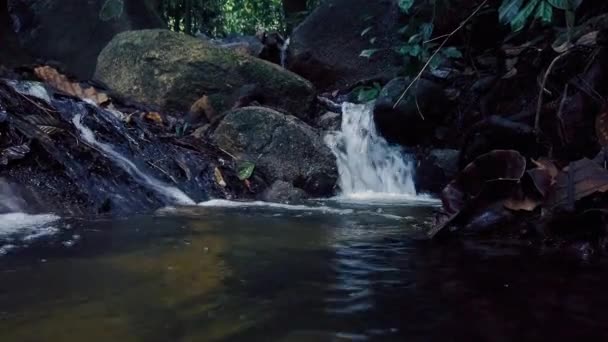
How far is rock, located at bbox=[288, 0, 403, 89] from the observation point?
34.3 feet

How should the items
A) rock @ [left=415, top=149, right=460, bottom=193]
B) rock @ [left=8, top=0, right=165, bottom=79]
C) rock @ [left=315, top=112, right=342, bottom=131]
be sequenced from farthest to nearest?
Answer: 1. rock @ [left=8, top=0, right=165, bottom=79]
2. rock @ [left=315, top=112, right=342, bottom=131]
3. rock @ [left=415, top=149, right=460, bottom=193]

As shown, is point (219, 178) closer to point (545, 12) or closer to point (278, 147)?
point (278, 147)

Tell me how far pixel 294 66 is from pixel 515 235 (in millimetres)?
8236

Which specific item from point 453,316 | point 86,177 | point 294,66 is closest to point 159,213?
point 86,177

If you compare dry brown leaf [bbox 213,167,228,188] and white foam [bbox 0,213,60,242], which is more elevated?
dry brown leaf [bbox 213,167,228,188]

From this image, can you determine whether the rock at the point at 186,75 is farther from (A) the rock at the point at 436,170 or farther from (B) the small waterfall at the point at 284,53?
(B) the small waterfall at the point at 284,53

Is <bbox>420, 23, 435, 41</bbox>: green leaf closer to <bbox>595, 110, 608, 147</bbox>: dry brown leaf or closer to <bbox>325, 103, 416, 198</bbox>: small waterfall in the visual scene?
<bbox>595, 110, 608, 147</bbox>: dry brown leaf

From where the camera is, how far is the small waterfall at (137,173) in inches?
188

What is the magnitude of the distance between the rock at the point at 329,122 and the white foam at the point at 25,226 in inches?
198

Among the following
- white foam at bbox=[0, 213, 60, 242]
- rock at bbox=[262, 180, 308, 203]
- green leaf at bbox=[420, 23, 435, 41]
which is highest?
green leaf at bbox=[420, 23, 435, 41]

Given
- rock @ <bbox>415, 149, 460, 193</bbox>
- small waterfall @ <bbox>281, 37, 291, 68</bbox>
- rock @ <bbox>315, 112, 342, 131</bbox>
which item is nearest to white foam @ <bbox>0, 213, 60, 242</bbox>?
rock @ <bbox>415, 149, 460, 193</bbox>

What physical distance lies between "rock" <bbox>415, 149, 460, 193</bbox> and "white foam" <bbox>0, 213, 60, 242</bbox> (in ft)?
15.1

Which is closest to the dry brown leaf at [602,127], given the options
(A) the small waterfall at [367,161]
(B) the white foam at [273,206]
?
(B) the white foam at [273,206]

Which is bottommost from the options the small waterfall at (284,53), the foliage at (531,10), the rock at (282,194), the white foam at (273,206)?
the white foam at (273,206)
